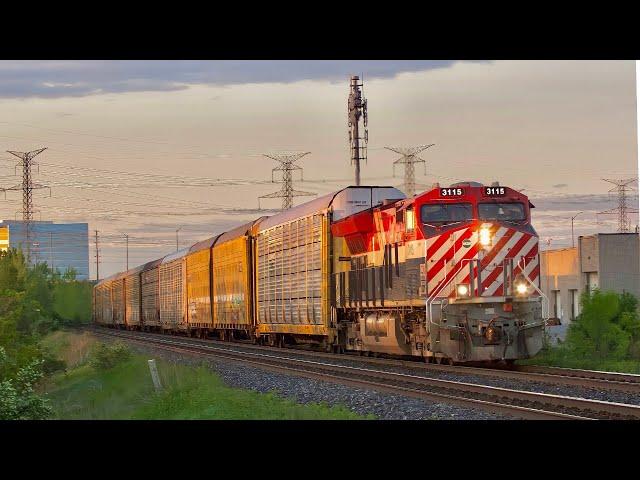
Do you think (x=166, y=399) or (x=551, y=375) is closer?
(x=166, y=399)

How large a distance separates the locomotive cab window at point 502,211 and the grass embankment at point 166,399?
652 cm

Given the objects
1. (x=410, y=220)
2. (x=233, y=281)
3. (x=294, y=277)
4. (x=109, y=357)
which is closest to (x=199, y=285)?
(x=233, y=281)

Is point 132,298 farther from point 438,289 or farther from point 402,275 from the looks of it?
point 438,289

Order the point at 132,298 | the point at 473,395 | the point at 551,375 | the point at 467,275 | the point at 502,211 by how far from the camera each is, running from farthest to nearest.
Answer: the point at 132,298
the point at 502,211
the point at 467,275
the point at 551,375
the point at 473,395

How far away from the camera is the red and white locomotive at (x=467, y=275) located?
72.5ft

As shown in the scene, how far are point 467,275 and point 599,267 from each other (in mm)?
24868

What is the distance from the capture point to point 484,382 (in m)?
19.7

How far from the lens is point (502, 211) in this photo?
75.4 feet

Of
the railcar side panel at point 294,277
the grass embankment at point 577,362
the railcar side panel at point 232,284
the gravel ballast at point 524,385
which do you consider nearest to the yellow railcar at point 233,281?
the railcar side panel at point 232,284

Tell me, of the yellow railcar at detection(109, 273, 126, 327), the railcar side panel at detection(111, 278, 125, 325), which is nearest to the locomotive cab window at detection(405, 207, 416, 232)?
the yellow railcar at detection(109, 273, 126, 327)

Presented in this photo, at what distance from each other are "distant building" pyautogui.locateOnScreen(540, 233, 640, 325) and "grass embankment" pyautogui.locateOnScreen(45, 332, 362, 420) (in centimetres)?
1985
